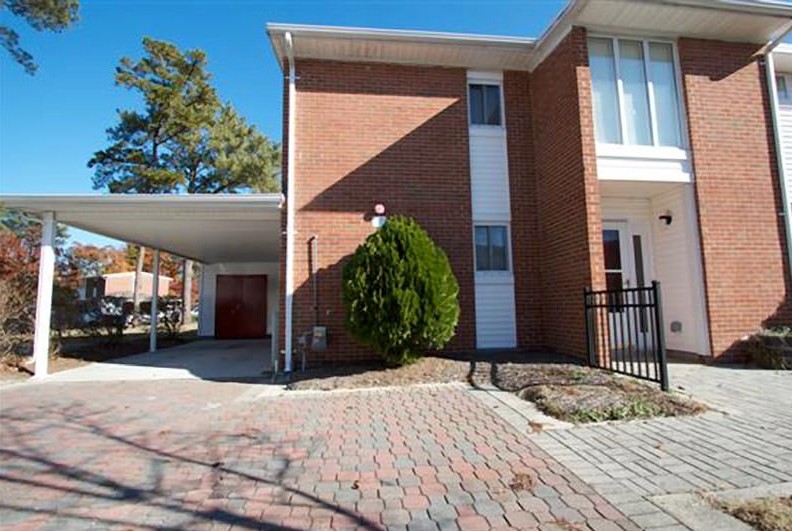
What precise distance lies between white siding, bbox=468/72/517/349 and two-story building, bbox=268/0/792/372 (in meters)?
0.03

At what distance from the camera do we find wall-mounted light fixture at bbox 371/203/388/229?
820 cm

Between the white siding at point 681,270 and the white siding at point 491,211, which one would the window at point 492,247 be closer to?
the white siding at point 491,211

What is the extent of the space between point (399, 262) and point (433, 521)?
4412 mm

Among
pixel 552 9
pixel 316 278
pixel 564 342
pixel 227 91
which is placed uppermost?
pixel 227 91

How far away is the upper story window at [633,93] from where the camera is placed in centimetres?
750

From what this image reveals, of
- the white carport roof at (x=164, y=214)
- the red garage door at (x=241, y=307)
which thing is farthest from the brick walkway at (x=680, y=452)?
the red garage door at (x=241, y=307)

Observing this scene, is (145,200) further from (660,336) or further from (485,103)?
(660,336)

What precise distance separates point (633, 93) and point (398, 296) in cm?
544

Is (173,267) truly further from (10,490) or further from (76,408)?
(10,490)

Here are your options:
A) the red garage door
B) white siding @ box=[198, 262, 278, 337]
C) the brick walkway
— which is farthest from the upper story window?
the red garage door

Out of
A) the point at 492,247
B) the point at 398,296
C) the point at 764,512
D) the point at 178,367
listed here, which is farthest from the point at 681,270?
the point at 178,367

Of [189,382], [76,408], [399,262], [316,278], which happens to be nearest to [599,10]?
[399,262]

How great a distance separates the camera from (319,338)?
7.74 metres

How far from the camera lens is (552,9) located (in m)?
8.45
